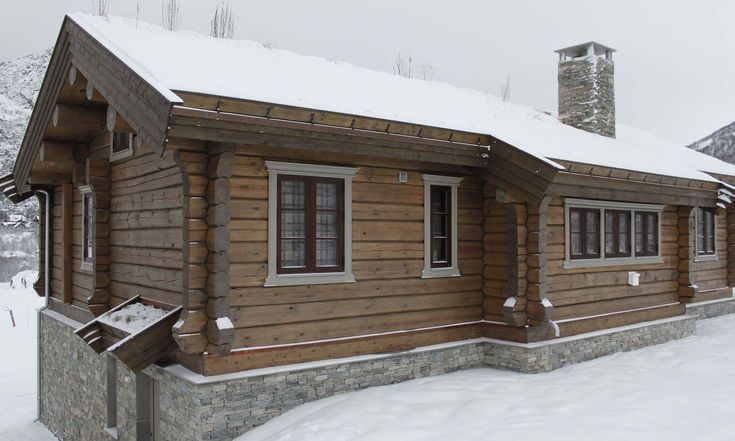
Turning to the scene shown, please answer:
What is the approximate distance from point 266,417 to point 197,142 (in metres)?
3.44

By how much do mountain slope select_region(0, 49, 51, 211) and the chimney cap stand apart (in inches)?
1934

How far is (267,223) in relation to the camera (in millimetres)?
7984

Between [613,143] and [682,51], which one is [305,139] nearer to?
[613,143]

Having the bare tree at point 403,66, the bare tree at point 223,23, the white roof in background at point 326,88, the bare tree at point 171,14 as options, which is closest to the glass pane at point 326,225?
the white roof in background at point 326,88

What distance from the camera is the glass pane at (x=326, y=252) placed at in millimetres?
8547

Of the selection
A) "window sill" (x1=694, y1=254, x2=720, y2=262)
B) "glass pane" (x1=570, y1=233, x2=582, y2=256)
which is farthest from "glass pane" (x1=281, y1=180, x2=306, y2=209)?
"window sill" (x1=694, y1=254, x2=720, y2=262)

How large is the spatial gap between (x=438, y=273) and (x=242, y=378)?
3.56 metres

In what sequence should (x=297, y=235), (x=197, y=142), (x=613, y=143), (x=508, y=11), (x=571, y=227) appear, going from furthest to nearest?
(x=508, y=11) → (x=613, y=143) → (x=571, y=227) → (x=297, y=235) → (x=197, y=142)

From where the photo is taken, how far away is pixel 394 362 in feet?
29.8

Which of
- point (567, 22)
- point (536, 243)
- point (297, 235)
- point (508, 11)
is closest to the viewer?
point (297, 235)

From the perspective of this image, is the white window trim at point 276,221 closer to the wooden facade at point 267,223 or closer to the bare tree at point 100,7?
the wooden facade at point 267,223

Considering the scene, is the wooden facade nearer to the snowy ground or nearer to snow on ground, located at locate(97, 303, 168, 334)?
snow on ground, located at locate(97, 303, 168, 334)

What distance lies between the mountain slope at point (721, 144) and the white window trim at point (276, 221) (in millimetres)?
31218

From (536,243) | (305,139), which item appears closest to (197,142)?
(305,139)
